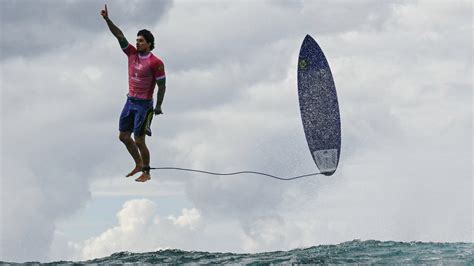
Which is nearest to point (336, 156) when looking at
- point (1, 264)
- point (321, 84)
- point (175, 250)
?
point (321, 84)

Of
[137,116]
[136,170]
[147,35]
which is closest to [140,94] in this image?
[137,116]

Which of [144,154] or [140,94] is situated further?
[144,154]

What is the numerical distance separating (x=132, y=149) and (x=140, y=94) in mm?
1374

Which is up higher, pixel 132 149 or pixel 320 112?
pixel 320 112

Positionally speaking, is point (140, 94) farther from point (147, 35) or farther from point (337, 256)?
point (337, 256)

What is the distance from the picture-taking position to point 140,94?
605 inches

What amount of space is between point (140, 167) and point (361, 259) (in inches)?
246

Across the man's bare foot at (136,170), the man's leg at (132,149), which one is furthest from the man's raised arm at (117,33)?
the man's bare foot at (136,170)

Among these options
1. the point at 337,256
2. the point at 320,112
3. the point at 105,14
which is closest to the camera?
the point at 105,14

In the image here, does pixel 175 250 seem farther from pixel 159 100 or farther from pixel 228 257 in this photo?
pixel 159 100

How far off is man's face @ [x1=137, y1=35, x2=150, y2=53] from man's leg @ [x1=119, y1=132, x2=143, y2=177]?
6.56 ft

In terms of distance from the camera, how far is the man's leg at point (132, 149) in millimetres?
15719

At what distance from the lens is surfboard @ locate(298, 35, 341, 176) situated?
734 inches

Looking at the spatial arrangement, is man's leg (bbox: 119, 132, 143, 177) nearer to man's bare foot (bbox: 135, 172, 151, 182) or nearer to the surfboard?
man's bare foot (bbox: 135, 172, 151, 182)
